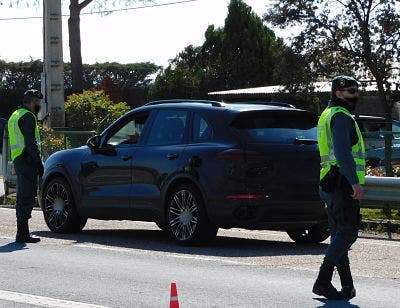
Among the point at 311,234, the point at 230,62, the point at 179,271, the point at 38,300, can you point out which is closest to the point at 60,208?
the point at 311,234

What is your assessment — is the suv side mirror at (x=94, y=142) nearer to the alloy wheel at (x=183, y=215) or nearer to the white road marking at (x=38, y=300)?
the alloy wheel at (x=183, y=215)

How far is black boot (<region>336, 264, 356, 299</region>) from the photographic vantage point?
9.03m

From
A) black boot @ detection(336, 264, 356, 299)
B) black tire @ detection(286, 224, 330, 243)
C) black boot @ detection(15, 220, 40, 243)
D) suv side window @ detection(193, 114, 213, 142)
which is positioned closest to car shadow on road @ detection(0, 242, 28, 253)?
black boot @ detection(15, 220, 40, 243)

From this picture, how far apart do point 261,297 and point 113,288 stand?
4.37 feet

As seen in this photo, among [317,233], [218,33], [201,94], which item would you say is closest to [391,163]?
[317,233]

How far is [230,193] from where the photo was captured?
12.5 metres

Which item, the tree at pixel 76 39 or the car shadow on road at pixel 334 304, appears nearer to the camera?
the car shadow on road at pixel 334 304

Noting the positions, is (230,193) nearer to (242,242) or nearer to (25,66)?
(242,242)

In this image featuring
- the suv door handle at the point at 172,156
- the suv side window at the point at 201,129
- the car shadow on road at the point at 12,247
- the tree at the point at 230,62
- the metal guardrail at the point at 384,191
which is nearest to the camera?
the car shadow on road at the point at 12,247

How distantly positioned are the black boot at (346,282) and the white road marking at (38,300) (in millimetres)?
1959

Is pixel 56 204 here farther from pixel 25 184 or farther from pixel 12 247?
pixel 12 247

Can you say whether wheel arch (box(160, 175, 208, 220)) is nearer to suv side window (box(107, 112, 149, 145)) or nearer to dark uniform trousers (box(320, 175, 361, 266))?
suv side window (box(107, 112, 149, 145))

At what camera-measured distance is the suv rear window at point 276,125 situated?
12.8m

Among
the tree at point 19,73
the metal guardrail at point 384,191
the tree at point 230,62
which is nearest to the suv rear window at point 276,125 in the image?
the metal guardrail at point 384,191
